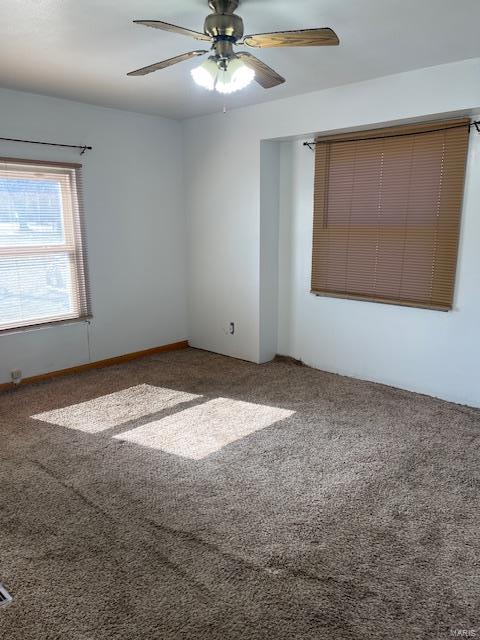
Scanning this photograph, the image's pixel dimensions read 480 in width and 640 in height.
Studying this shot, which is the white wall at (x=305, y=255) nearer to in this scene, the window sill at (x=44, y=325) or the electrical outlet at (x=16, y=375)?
the window sill at (x=44, y=325)

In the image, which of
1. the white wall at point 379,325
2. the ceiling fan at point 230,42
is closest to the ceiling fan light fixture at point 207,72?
the ceiling fan at point 230,42

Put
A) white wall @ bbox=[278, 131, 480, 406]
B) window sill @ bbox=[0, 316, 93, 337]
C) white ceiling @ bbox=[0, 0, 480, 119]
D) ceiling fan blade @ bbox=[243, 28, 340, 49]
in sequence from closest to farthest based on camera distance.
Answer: ceiling fan blade @ bbox=[243, 28, 340, 49] → white ceiling @ bbox=[0, 0, 480, 119] → white wall @ bbox=[278, 131, 480, 406] → window sill @ bbox=[0, 316, 93, 337]

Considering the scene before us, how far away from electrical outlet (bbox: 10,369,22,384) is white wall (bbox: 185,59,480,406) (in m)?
1.94

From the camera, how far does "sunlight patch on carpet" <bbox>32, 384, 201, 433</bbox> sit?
3.38 m

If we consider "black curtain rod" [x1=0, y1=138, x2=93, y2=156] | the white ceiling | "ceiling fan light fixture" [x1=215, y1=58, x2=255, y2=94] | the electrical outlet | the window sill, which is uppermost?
the white ceiling

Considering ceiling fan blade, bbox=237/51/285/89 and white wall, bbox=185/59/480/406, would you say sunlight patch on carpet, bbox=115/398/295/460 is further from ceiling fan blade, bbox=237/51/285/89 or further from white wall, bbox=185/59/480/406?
ceiling fan blade, bbox=237/51/285/89

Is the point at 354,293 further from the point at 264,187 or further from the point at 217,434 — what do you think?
the point at 217,434

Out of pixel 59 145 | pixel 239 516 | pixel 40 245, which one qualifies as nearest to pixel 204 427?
pixel 239 516

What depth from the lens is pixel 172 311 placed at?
5.25m

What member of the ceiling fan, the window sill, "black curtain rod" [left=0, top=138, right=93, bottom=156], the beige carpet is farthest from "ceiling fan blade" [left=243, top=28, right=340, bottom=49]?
the window sill

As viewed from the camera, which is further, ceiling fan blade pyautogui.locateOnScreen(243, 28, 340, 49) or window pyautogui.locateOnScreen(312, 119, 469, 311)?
window pyautogui.locateOnScreen(312, 119, 469, 311)

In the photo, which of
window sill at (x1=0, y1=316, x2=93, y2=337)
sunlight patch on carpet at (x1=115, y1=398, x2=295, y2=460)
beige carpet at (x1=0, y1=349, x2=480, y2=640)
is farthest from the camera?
window sill at (x1=0, y1=316, x2=93, y2=337)

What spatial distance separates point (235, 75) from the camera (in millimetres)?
2393

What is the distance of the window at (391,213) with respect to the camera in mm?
3518
